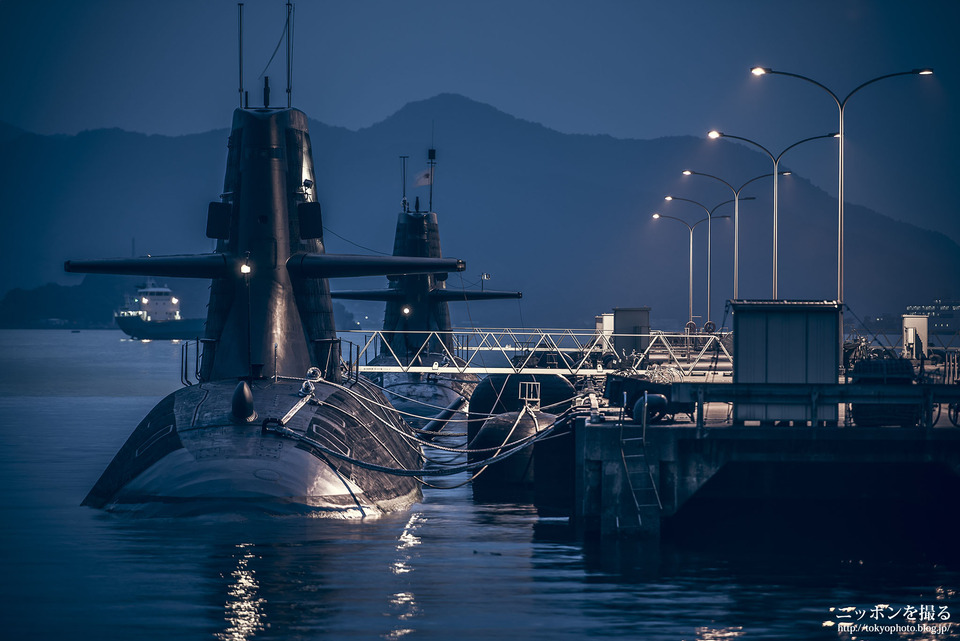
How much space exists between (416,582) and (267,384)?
10450 mm

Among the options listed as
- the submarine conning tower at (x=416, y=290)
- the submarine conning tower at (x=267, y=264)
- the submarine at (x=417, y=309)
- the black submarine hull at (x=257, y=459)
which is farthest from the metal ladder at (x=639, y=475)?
the submarine conning tower at (x=416, y=290)

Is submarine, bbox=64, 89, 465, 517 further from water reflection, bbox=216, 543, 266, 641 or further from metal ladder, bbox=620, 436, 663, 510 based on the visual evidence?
metal ladder, bbox=620, 436, 663, 510

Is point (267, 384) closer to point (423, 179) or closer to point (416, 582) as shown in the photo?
point (416, 582)

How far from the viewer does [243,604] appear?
21906 millimetres

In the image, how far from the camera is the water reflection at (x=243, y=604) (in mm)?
19969

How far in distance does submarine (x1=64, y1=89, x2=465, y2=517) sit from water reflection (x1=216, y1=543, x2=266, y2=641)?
2404 mm

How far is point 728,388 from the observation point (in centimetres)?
2756

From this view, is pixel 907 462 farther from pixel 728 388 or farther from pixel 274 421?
pixel 274 421

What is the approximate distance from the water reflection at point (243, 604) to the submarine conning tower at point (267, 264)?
8725 millimetres

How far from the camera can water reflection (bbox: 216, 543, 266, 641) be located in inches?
786

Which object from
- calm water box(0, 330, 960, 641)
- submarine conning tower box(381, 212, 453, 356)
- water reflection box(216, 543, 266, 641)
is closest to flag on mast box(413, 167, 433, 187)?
submarine conning tower box(381, 212, 453, 356)

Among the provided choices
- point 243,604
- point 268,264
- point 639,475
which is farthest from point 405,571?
point 268,264

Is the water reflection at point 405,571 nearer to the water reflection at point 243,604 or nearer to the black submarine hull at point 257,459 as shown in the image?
the black submarine hull at point 257,459

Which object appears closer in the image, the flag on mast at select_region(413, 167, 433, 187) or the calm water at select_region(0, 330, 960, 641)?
the calm water at select_region(0, 330, 960, 641)
